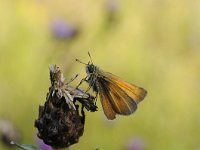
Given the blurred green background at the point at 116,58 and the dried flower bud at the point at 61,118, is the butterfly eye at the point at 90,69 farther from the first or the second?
the blurred green background at the point at 116,58

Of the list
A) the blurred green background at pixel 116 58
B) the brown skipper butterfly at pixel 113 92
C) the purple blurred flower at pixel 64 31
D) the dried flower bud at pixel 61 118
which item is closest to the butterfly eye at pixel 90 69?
the brown skipper butterfly at pixel 113 92

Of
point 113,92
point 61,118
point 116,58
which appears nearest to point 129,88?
point 113,92

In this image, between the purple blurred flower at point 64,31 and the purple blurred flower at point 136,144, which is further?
the purple blurred flower at point 64,31

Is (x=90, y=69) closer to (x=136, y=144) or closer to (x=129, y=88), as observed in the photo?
(x=129, y=88)

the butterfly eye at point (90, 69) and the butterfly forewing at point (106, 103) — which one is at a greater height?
the butterfly eye at point (90, 69)

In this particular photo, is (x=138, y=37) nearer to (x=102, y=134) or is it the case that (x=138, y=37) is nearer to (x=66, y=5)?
(x=66, y=5)

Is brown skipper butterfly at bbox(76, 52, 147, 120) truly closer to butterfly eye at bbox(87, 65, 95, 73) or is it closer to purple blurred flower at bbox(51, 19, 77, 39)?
butterfly eye at bbox(87, 65, 95, 73)

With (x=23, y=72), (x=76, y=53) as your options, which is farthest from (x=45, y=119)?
(x=23, y=72)
